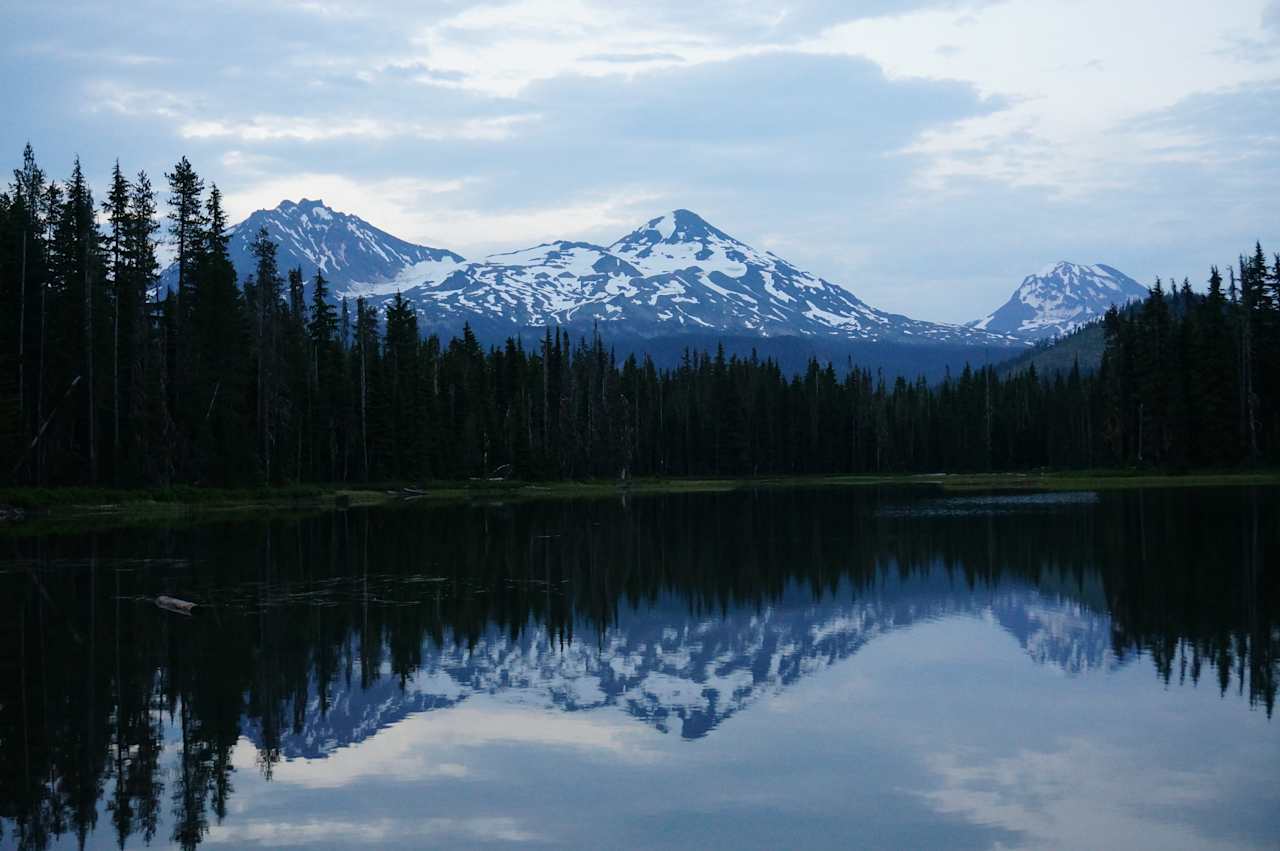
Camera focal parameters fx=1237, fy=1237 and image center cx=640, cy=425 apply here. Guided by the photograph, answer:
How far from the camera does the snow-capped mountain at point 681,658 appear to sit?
1934 cm

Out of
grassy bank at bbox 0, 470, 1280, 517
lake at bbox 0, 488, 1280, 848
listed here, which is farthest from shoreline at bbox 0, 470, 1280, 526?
lake at bbox 0, 488, 1280, 848

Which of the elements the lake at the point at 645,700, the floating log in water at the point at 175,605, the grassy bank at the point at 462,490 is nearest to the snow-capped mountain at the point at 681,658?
the lake at the point at 645,700

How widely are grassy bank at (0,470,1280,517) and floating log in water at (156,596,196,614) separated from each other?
3419cm

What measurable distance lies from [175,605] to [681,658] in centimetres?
1181

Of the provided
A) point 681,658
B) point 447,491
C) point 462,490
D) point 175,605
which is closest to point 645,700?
point 681,658

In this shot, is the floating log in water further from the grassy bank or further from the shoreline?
the grassy bank

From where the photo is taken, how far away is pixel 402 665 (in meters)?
22.8

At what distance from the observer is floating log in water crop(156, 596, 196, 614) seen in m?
27.6

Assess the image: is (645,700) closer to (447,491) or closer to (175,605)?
(175,605)

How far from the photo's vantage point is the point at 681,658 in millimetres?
24109

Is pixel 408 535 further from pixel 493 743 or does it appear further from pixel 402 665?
pixel 493 743

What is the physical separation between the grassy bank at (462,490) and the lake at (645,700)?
21249 millimetres

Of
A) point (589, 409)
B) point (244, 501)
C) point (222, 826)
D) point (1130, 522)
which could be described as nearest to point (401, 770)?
point (222, 826)

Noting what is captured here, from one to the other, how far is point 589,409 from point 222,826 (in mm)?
115341
